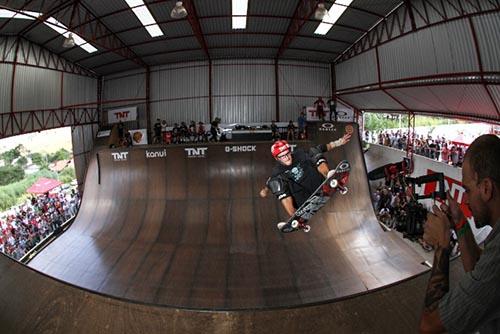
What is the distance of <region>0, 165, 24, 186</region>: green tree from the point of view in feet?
89.0

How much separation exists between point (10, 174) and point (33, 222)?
17891 mm

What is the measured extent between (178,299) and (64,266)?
3849mm

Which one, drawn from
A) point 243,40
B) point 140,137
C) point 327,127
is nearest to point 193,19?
point 243,40

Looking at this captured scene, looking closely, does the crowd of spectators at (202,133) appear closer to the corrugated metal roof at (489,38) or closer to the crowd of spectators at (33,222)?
the crowd of spectators at (33,222)

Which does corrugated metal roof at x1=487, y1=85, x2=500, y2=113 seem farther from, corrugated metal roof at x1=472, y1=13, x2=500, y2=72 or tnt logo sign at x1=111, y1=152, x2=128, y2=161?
tnt logo sign at x1=111, y1=152, x2=128, y2=161

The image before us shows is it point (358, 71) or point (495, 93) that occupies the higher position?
point (358, 71)

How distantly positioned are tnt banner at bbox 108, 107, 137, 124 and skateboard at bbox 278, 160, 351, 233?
1796 cm

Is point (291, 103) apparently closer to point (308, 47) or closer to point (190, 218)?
point (308, 47)

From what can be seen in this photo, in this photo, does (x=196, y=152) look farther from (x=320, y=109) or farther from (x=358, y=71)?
(x=358, y=71)

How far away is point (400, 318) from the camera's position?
1.94 meters

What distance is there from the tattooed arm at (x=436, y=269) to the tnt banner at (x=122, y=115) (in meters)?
20.7

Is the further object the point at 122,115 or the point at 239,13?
the point at 122,115

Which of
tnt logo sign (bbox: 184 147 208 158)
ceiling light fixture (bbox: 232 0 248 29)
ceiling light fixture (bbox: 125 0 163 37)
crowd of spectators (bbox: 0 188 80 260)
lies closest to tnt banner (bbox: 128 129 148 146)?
crowd of spectators (bbox: 0 188 80 260)

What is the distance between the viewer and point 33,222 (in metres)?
14.1
